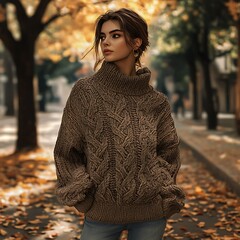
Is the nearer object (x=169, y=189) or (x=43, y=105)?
(x=169, y=189)

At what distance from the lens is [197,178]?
983 cm

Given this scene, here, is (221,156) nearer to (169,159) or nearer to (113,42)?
(169,159)

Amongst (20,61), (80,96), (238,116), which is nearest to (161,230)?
(80,96)

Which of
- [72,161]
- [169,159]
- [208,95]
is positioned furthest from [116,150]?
[208,95]

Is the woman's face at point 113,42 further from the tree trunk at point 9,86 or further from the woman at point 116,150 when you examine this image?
the tree trunk at point 9,86

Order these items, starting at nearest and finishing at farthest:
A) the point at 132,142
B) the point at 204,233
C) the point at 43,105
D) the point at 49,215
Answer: the point at 132,142 < the point at 204,233 < the point at 49,215 < the point at 43,105

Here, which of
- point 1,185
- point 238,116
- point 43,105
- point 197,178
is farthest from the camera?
point 43,105

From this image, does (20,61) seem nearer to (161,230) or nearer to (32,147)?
(32,147)

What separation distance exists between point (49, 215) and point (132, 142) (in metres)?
4.24

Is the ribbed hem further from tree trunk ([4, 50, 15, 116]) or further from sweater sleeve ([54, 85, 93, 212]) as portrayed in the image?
tree trunk ([4, 50, 15, 116])

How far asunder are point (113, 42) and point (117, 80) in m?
0.20

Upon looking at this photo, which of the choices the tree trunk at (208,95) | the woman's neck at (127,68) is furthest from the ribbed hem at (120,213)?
the tree trunk at (208,95)

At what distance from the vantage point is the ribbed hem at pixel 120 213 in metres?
2.67

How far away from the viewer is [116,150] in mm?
2635
